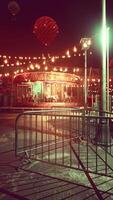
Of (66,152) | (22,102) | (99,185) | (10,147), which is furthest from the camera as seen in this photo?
(22,102)

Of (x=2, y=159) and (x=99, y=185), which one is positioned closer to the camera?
(x=99, y=185)

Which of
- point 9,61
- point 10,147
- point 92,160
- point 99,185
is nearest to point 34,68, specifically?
point 9,61

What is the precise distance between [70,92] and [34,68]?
16.0 ft

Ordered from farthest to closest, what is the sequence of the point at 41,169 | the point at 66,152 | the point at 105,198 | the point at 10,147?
the point at 10,147, the point at 66,152, the point at 41,169, the point at 105,198

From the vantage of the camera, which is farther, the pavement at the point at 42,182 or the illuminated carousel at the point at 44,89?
the illuminated carousel at the point at 44,89

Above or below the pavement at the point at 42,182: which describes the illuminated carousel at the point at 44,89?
above

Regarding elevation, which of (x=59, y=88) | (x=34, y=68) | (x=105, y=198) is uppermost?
(x=34, y=68)

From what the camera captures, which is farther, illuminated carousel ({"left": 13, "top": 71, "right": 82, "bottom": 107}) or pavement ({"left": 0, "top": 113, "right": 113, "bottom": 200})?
illuminated carousel ({"left": 13, "top": 71, "right": 82, "bottom": 107})

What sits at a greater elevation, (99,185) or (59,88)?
(59,88)

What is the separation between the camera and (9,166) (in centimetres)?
779

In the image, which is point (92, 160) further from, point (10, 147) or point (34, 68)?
point (34, 68)

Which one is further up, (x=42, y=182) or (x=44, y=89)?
(x=44, y=89)

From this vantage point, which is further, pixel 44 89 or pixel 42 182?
pixel 44 89

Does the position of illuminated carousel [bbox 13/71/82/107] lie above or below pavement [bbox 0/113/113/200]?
above
